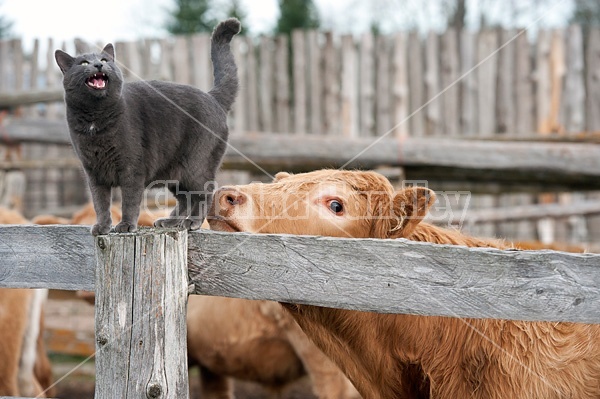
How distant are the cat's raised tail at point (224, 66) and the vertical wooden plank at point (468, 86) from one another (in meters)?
6.03

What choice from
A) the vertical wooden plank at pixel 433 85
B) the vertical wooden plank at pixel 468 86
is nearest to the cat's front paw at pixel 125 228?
the vertical wooden plank at pixel 433 85

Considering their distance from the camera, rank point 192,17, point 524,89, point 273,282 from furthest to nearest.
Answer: point 192,17 < point 524,89 < point 273,282

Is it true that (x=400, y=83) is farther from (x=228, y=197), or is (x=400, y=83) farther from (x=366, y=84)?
(x=228, y=197)

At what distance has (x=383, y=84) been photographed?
27.4ft

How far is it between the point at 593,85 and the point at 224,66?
21.8ft

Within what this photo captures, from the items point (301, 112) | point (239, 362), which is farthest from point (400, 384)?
point (301, 112)

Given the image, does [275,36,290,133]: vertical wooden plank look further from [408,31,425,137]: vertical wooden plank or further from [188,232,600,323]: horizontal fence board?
[188,232,600,323]: horizontal fence board

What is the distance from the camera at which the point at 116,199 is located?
8797mm

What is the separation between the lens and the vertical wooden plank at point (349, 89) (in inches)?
329

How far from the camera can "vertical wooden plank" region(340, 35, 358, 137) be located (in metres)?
8.36

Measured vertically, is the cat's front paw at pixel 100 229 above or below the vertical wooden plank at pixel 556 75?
below

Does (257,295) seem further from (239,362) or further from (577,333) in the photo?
(239,362)

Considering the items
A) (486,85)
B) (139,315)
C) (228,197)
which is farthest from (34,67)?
(139,315)

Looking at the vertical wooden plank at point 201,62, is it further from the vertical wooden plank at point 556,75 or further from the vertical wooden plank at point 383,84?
the vertical wooden plank at point 556,75
